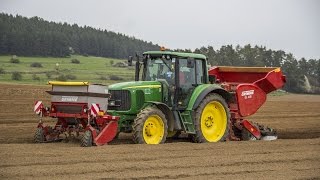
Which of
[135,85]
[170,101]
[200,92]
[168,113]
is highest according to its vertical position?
[135,85]

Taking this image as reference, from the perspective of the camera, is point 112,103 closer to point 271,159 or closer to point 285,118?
point 271,159

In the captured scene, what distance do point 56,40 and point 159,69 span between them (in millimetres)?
45018

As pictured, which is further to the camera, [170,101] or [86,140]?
[170,101]

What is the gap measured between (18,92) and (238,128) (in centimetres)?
1429

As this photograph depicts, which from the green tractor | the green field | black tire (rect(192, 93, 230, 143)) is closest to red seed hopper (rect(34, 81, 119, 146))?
the green tractor

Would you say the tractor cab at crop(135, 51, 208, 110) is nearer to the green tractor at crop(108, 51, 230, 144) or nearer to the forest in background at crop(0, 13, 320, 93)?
the green tractor at crop(108, 51, 230, 144)

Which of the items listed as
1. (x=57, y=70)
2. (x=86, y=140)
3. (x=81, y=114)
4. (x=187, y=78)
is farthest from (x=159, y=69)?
(x=57, y=70)

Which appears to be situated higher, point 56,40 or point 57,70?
point 56,40

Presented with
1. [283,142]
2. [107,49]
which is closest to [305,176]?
[283,142]

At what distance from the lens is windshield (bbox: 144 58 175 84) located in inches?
464

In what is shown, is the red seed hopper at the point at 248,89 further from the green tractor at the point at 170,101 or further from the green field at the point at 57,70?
the green field at the point at 57,70

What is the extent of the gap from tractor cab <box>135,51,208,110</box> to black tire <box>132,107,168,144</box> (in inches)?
26.4

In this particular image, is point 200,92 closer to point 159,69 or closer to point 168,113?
point 168,113

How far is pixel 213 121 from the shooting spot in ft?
40.8
